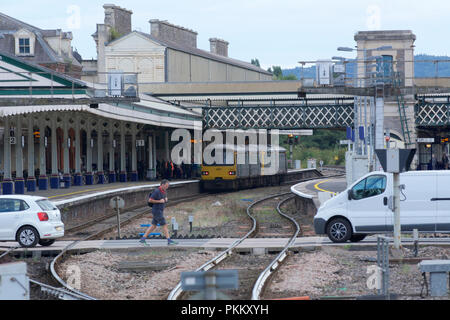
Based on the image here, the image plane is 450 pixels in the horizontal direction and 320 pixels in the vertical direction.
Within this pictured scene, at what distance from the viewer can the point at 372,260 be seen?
16.9m

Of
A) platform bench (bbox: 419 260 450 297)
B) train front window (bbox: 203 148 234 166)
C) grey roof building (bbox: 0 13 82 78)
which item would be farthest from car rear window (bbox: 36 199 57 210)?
grey roof building (bbox: 0 13 82 78)

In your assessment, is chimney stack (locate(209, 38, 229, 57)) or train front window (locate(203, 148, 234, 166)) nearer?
train front window (locate(203, 148, 234, 166))

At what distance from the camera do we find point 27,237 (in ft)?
66.6

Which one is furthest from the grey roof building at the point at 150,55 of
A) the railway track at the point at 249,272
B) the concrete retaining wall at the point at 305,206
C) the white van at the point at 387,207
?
the railway track at the point at 249,272

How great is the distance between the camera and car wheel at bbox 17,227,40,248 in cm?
2022

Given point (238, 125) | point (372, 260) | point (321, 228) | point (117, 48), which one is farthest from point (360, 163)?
point (117, 48)

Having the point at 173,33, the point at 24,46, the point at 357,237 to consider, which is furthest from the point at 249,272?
the point at 173,33

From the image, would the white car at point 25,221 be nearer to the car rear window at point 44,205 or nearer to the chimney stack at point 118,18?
the car rear window at point 44,205

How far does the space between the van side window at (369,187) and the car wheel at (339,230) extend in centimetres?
69

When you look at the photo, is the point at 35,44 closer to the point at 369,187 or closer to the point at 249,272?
the point at 369,187

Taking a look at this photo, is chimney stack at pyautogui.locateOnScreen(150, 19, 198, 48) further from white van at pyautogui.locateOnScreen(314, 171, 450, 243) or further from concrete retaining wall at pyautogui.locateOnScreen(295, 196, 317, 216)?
white van at pyautogui.locateOnScreen(314, 171, 450, 243)

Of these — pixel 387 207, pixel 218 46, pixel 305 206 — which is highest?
pixel 218 46

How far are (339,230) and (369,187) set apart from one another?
129cm
